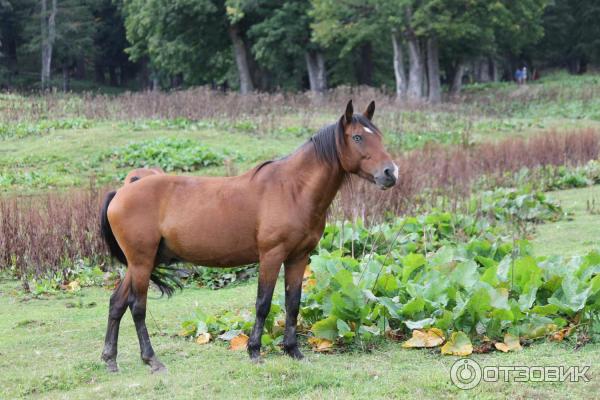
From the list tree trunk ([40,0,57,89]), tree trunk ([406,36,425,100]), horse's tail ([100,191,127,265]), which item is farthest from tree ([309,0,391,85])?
horse's tail ([100,191,127,265])

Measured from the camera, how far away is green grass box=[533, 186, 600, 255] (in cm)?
1051

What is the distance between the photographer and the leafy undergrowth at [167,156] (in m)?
18.3

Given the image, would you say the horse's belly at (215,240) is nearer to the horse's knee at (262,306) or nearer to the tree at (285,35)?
the horse's knee at (262,306)

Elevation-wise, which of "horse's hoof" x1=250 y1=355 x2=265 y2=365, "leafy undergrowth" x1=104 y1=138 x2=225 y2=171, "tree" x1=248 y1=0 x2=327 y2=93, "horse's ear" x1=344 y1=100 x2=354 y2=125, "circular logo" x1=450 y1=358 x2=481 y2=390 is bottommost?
"horse's hoof" x1=250 y1=355 x2=265 y2=365

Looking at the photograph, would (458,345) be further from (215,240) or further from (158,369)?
(158,369)

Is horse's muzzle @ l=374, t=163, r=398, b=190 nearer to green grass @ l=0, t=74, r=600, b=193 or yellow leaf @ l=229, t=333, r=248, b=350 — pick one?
yellow leaf @ l=229, t=333, r=248, b=350

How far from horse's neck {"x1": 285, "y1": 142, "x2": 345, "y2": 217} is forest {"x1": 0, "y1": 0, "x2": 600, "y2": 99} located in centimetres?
2140

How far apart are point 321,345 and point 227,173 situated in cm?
955

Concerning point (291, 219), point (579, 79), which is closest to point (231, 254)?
point (291, 219)

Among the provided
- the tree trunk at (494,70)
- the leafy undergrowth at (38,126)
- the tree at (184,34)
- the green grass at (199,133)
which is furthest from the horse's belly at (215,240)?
the tree trunk at (494,70)

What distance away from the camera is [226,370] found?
5.97m

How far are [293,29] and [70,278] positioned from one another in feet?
102

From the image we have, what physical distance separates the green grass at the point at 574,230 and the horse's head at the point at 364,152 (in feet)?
15.6

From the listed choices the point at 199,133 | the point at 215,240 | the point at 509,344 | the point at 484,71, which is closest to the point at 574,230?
the point at 509,344
